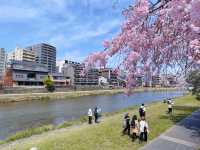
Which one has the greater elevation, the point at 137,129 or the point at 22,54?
the point at 22,54

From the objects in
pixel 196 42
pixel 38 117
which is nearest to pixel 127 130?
pixel 196 42

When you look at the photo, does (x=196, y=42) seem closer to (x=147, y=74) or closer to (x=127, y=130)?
(x=147, y=74)

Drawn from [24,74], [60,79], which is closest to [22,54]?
[60,79]

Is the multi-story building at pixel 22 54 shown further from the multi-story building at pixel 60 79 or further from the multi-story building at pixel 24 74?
the multi-story building at pixel 24 74

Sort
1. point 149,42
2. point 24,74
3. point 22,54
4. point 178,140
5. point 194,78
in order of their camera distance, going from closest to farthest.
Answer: point 149,42, point 178,140, point 194,78, point 24,74, point 22,54

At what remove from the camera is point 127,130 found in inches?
795

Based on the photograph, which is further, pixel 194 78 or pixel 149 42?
Result: pixel 194 78

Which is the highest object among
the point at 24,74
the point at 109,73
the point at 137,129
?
the point at 24,74

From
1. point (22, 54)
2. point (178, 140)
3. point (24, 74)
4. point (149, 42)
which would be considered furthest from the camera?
point (22, 54)

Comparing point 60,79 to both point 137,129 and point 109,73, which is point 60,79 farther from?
point 109,73

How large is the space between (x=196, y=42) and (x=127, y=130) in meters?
16.5

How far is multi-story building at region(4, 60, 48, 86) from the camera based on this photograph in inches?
4378

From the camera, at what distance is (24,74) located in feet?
381

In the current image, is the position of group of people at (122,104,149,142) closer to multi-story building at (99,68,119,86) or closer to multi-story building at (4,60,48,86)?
multi-story building at (99,68,119,86)
